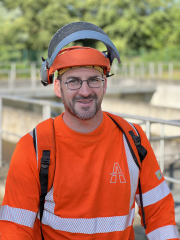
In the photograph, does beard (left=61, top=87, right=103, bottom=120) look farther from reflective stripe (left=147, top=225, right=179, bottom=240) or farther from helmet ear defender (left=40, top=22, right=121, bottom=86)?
reflective stripe (left=147, top=225, right=179, bottom=240)

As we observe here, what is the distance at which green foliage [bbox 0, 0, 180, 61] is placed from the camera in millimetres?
33875

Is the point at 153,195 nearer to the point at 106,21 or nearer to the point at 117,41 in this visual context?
the point at 117,41

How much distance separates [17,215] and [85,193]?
1.08 feet

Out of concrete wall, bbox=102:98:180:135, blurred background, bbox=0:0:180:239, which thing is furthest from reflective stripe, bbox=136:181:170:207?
blurred background, bbox=0:0:180:239

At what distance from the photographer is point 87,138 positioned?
5.76ft

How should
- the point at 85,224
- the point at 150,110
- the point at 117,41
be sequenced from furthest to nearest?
the point at 117,41 < the point at 150,110 < the point at 85,224

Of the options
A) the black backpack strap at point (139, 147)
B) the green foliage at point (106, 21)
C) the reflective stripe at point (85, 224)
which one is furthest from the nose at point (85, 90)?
the green foliage at point (106, 21)

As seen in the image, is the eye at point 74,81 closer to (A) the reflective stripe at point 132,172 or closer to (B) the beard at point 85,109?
(B) the beard at point 85,109

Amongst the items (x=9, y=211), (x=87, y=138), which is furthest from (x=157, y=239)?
(x=9, y=211)

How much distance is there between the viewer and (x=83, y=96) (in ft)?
5.68

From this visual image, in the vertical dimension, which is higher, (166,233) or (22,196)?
(22,196)

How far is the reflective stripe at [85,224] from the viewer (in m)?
1.67

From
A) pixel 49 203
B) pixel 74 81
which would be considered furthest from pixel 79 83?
pixel 49 203

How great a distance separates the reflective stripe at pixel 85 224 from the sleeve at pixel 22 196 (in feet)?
0.36
